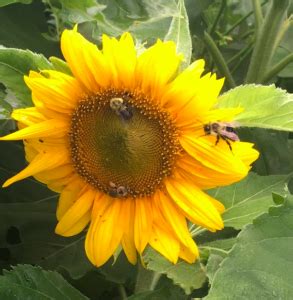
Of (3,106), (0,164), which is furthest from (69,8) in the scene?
(0,164)

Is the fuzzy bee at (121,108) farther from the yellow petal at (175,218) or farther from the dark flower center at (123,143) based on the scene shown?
the yellow petal at (175,218)

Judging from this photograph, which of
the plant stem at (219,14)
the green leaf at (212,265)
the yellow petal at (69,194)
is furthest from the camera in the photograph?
the plant stem at (219,14)

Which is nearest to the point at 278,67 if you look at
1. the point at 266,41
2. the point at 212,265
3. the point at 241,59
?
the point at 266,41

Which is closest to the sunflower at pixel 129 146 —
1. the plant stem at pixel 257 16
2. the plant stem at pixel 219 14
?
the plant stem at pixel 257 16

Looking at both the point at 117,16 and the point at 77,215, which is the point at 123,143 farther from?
the point at 117,16

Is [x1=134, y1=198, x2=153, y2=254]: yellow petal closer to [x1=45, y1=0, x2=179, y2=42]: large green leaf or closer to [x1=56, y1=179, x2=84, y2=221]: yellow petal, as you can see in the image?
[x1=56, y1=179, x2=84, y2=221]: yellow petal
